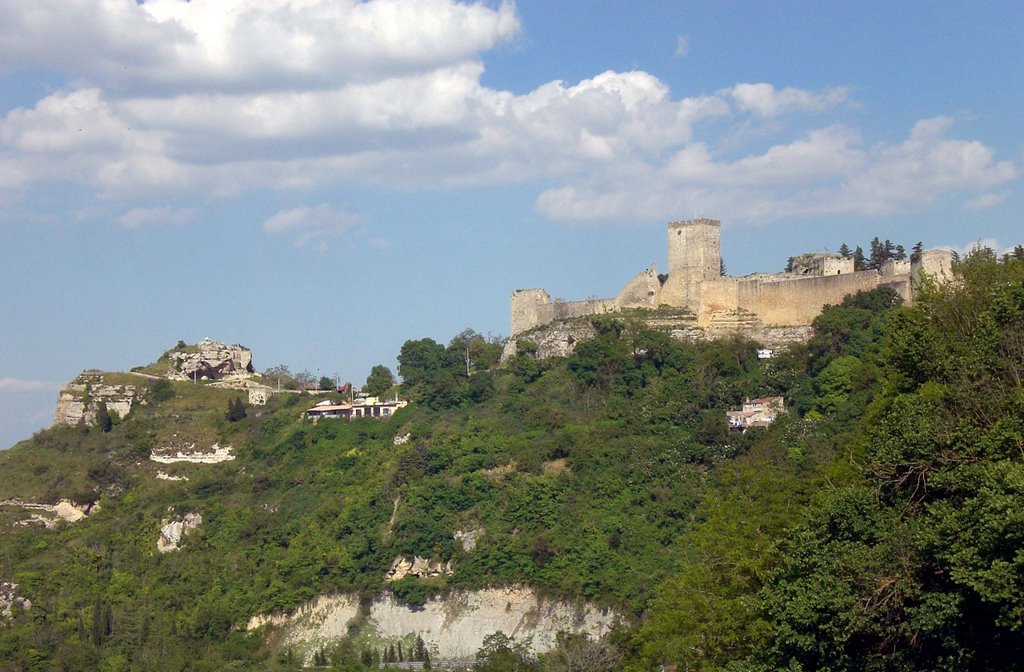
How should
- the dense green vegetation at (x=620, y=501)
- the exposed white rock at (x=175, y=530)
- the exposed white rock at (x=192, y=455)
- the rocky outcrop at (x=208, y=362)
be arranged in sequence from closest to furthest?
the dense green vegetation at (x=620, y=501)
the exposed white rock at (x=175, y=530)
the exposed white rock at (x=192, y=455)
the rocky outcrop at (x=208, y=362)

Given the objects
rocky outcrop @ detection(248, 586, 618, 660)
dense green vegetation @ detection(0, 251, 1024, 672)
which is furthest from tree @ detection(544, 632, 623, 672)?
rocky outcrop @ detection(248, 586, 618, 660)

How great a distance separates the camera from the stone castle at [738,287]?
215 ft

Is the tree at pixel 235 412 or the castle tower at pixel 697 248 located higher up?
the castle tower at pixel 697 248

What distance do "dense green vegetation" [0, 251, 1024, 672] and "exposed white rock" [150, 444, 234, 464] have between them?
2.20ft

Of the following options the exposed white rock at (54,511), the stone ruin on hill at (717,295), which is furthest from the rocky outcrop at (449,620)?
the exposed white rock at (54,511)

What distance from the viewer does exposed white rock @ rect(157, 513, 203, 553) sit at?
72.5m

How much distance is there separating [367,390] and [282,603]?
68.8ft

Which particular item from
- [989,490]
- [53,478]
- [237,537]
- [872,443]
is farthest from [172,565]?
[989,490]

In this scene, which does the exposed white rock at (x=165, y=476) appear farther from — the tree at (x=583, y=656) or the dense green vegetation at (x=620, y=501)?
the tree at (x=583, y=656)

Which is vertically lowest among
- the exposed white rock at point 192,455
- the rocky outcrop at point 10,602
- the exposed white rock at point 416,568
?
the rocky outcrop at point 10,602

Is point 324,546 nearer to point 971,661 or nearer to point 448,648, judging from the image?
point 448,648

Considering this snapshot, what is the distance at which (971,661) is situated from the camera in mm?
27500

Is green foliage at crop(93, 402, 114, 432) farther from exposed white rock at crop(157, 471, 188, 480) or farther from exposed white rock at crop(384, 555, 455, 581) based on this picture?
exposed white rock at crop(384, 555, 455, 581)

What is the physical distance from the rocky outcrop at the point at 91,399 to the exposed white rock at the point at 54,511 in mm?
8092
